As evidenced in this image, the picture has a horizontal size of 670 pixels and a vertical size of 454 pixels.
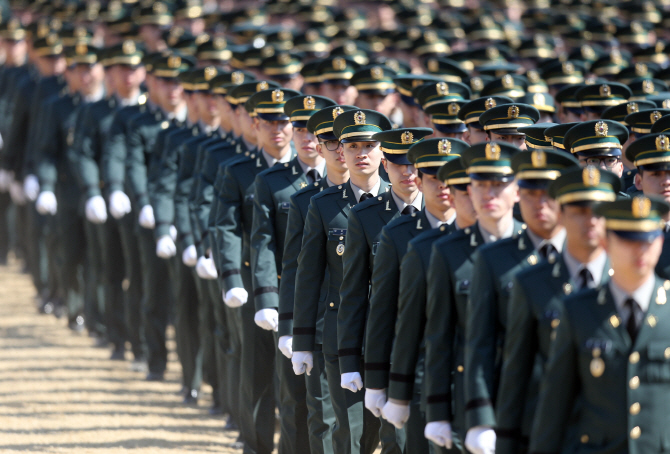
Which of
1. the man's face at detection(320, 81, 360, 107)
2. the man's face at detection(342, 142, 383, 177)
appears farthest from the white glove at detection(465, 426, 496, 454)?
the man's face at detection(320, 81, 360, 107)

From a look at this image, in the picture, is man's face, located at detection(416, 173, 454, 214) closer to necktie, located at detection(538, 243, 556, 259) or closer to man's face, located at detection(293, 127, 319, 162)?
necktie, located at detection(538, 243, 556, 259)

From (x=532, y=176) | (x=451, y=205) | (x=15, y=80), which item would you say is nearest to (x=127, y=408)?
(x=451, y=205)

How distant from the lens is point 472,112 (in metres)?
6.95

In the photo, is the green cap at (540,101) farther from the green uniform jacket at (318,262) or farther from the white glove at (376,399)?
the white glove at (376,399)

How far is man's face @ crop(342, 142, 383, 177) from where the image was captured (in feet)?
19.2

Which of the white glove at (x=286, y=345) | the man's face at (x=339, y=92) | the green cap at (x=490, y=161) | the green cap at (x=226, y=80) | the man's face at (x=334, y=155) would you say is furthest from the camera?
the man's face at (x=339, y=92)

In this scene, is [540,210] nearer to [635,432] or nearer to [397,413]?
[635,432]

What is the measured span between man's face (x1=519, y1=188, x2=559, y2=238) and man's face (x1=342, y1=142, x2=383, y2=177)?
1615 millimetres

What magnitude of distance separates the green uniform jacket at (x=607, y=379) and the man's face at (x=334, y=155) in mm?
2517

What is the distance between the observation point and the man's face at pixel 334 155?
242 inches

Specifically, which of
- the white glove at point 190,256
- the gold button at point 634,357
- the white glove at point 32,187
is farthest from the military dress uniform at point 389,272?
the white glove at point 32,187

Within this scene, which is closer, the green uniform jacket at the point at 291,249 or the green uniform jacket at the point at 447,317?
the green uniform jacket at the point at 447,317

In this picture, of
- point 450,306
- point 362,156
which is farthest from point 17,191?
point 450,306

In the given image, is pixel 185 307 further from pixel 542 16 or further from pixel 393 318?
pixel 542 16
